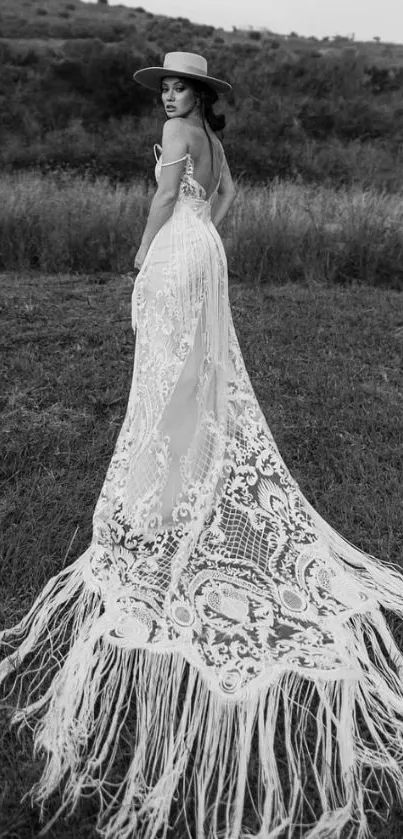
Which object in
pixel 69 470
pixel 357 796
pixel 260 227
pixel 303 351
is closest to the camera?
pixel 357 796

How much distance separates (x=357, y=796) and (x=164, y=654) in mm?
798

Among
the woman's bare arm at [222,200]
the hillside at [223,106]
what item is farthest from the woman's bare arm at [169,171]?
the hillside at [223,106]

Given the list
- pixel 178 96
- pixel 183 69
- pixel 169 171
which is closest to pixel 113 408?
pixel 169 171

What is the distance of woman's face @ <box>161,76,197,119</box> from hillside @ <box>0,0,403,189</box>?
1114cm

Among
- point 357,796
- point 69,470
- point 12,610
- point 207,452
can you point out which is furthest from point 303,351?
point 357,796

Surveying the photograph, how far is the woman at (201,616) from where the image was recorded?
2047 mm

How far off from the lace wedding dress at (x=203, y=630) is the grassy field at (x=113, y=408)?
13 cm

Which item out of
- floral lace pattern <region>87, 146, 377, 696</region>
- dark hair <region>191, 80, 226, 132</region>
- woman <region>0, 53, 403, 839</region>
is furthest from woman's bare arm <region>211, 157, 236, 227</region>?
dark hair <region>191, 80, 226, 132</region>

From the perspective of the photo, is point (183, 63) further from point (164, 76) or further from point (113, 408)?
point (113, 408)

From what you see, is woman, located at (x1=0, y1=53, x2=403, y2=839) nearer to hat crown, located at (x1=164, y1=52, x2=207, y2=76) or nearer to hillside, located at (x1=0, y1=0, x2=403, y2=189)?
hat crown, located at (x1=164, y1=52, x2=207, y2=76)

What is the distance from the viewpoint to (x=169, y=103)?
9.64 ft

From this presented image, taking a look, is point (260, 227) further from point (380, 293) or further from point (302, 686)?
point (302, 686)

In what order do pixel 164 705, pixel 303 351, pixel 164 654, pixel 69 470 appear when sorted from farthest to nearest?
1. pixel 303 351
2. pixel 69 470
3. pixel 164 654
4. pixel 164 705

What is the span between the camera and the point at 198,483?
9.94 feet
